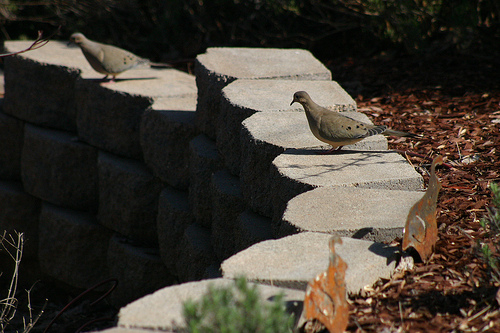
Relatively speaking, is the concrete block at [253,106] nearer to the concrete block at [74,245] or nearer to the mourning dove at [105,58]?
the mourning dove at [105,58]

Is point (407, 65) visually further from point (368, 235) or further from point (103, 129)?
point (368, 235)

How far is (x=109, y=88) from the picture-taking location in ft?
16.9

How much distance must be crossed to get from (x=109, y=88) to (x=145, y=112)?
1.73 feet

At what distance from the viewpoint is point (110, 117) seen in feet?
17.0

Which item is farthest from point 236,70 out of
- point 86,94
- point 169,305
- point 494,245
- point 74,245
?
point 169,305

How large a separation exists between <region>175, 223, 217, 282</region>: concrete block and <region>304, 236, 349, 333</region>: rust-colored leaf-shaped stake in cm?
201

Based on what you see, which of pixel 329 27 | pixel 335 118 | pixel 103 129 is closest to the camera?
pixel 335 118

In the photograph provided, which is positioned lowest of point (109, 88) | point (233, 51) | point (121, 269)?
point (121, 269)

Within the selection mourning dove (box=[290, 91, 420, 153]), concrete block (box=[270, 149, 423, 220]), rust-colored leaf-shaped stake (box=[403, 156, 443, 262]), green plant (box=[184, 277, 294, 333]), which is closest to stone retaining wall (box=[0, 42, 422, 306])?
concrete block (box=[270, 149, 423, 220])

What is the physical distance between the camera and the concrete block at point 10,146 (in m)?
6.06

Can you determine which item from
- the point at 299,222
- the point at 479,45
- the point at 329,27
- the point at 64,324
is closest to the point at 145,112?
the point at 64,324

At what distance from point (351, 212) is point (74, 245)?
3.61 metres

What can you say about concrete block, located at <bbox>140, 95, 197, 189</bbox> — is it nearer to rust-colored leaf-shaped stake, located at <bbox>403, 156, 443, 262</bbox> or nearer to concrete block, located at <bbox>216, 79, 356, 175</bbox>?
concrete block, located at <bbox>216, 79, 356, 175</bbox>

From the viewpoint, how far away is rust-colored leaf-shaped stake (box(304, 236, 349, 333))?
195 centimetres
